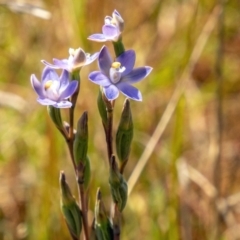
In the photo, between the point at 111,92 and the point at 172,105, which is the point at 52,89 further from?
the point at 172,105

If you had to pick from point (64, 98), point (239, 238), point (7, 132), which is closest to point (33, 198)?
point (7, 132)

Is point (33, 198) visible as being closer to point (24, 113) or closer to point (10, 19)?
point (24, 113)

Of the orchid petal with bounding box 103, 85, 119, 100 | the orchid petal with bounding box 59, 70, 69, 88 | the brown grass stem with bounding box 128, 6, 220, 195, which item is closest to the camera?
the orchid petal with bounding box 103, 85, 119, 100

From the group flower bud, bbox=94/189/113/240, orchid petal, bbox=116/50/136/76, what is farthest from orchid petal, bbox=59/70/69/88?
flower bud, bbox=94/189/113/240

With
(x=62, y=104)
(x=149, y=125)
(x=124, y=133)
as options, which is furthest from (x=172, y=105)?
(x=62, y=104)

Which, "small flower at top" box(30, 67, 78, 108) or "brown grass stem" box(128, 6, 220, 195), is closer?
"small flower at top" box(30, 67, 78, 108)

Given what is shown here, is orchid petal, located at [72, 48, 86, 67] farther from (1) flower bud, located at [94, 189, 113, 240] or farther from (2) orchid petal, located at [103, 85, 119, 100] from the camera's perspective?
(1) flower bud, located at [94, 189, 113, 240]

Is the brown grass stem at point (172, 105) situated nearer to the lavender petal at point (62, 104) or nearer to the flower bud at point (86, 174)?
the flower bud at point (86, 174)
